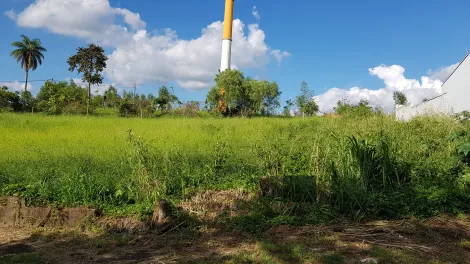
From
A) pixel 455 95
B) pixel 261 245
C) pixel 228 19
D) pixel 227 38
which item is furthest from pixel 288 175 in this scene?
pixel 228 19

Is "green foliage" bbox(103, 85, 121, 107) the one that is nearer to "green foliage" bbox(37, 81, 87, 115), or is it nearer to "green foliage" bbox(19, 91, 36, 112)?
"green foliage" bbox(37, 81, 87, 115)

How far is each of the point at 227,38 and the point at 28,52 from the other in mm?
22887

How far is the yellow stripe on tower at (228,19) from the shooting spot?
29625 millimetres

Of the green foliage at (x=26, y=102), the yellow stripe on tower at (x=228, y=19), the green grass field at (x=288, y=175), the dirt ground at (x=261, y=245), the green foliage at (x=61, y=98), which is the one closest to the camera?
the dirt ground at (x=261, y=245)

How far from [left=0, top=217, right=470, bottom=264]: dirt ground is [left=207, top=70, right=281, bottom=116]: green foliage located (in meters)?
20.4

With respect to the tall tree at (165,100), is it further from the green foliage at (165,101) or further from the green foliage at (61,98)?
the green foliage at (61,98)

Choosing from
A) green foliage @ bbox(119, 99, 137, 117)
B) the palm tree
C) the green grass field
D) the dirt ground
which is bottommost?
the dirt ground

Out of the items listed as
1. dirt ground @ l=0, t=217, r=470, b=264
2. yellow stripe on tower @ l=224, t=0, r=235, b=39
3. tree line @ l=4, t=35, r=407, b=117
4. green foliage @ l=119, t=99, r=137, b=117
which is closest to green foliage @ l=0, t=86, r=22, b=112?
tree line @ l=4, t=35, r=407, b=117

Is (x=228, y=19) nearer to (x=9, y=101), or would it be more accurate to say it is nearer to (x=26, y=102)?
(x=26, y=102)

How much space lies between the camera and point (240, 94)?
25359mm

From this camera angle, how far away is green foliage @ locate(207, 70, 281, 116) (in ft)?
83.0

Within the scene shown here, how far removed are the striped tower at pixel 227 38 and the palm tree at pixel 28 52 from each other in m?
21.8

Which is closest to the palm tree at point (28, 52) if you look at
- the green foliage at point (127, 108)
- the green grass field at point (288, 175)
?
the green foliage at point (127, 108)

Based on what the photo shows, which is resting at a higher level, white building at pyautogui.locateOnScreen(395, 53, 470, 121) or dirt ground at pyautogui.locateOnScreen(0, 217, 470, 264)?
white building at pyautogui.locateOnScreen(395, 53, 470, 121)
